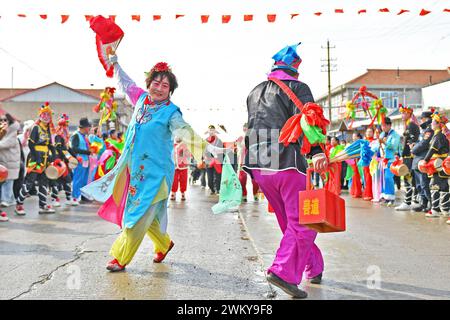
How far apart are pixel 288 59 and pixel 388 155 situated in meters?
8.90

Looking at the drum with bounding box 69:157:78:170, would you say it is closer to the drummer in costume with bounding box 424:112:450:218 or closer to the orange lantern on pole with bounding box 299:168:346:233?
the drummer in costume with bounding box 424:112:450:218

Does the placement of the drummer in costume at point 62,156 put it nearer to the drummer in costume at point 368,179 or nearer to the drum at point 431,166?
the drum at point 431,166

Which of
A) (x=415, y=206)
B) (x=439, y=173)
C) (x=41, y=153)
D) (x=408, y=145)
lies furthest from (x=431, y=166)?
(x=41, y=153)

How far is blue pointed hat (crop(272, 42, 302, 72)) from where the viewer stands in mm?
4598

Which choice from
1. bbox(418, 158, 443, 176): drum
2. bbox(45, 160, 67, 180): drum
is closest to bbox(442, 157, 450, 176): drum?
bbox(418, 158, 443, 176): drum

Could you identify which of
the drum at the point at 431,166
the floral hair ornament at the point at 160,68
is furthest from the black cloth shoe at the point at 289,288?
the drum at the point at 431,166

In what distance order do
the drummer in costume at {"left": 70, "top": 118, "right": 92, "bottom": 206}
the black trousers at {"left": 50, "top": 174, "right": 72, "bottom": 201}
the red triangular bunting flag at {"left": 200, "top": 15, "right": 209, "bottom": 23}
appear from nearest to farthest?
the red triangular bunting flag at {"left": 200, "top": 15, "right": 209, "bottom": 23}
the black trousers at {"left": 50, "top": 174, "right": 72, "bottom": 201}
the drummer in costume at {"left": 70, "top": 118, "right": 92, "bottom": 206}

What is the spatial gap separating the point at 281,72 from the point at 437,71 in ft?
227

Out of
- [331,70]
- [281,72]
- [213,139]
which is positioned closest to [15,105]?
[331,70]

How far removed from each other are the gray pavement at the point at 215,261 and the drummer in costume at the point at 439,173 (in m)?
0.72

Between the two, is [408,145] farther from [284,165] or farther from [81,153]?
[284,165]

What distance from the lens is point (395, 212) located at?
1101 centimetres

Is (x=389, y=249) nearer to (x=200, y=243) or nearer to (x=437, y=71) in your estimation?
(x=200, y=243)

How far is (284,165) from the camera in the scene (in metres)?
4.33
